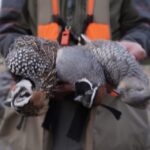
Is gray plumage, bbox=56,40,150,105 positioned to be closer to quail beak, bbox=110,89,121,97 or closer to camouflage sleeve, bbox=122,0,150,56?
quail beak, bbox=110,89,121,97

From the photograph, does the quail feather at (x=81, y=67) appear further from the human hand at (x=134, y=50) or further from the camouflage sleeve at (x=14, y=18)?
the camouflage sleeve at (x=14, y=18)

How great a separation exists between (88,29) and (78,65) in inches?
16.9

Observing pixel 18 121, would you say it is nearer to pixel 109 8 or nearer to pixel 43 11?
pixel 43 11

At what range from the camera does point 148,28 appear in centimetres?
177

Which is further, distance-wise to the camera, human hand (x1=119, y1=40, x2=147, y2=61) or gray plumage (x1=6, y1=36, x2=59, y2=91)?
human hand (x1=119, y1=40, x2=147, y2=61)

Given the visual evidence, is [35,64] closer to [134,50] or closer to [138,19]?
[134,50]

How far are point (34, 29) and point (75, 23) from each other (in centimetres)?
21

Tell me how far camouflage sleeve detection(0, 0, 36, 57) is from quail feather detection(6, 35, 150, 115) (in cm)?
49

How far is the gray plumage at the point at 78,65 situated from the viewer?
1213 mm

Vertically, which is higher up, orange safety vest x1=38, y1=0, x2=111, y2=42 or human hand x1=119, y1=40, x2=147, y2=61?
human hand x1=119, y1=40, x2=147, y2=61

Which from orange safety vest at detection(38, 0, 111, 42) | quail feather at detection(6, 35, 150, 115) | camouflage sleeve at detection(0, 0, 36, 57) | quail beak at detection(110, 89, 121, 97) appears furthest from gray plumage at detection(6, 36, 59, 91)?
camouflage sleeve at detection(0, 0, 36, 57)

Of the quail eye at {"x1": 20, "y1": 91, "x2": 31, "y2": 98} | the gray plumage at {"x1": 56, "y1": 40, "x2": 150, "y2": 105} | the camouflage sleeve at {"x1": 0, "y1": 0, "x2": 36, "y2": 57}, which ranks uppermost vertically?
the gray plumage at {"x1": 56, "y1": 40, "x2": 150, "y2": 105}

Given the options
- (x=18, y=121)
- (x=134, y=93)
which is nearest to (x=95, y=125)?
(x=18, y=121)

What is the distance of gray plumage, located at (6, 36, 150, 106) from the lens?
1.21 metres
